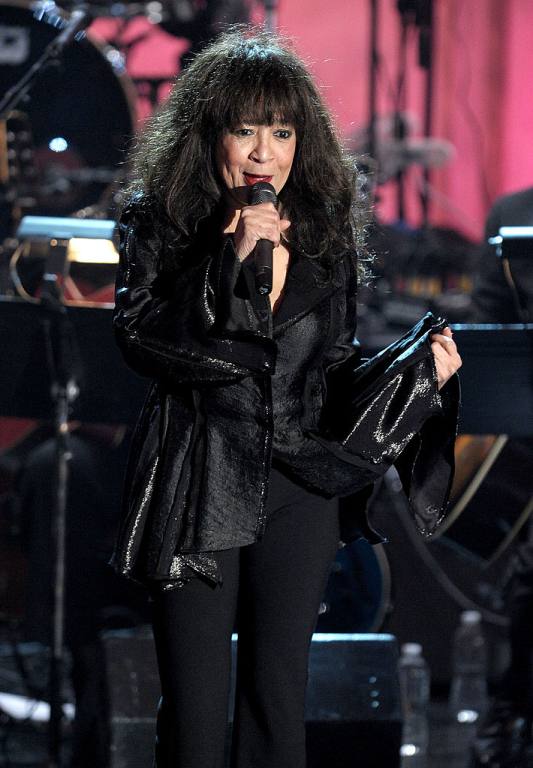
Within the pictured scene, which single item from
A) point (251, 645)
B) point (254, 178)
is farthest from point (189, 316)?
point (251, 645)

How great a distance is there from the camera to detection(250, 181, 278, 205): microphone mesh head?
1.97 m

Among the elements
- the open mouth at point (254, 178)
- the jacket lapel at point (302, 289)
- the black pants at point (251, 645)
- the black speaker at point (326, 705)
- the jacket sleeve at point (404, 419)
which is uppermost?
the open mouth at point (254, 178)

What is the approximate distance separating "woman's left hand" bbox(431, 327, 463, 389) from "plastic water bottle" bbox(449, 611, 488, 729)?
7.07ft

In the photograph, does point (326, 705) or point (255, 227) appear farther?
point (326, 705)

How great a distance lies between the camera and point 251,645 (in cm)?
207

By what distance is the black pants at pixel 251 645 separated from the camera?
200cm

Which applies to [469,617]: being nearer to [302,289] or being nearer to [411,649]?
[411,649]

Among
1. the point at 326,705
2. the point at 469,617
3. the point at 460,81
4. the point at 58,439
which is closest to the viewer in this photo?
the point at 326,705

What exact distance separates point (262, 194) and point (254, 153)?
122 mm

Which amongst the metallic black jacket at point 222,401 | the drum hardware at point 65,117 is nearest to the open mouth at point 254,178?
the metallic black jacket at point 222,401

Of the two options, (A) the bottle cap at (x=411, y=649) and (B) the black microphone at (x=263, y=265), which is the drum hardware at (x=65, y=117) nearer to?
(A) the bottle cap at (x=411, y=649)

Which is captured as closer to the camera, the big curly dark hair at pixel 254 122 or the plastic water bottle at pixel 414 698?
the big curly dark hair at pixel 254 122

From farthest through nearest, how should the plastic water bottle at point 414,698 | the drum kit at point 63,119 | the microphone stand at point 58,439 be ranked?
the drum kit at point 63,119
the plastic water bottle at point 414,698
the microphone stand at point 58,439

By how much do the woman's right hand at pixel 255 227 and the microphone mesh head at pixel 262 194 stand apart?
5cm
